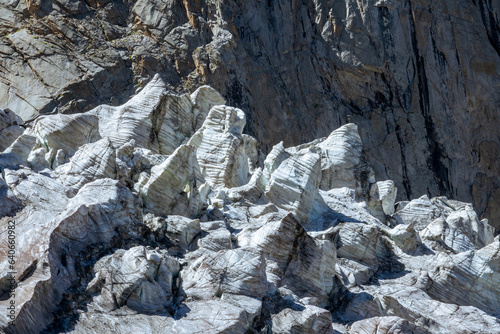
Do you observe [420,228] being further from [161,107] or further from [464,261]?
[161,107]

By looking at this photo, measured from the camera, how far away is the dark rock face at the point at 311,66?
142 feet

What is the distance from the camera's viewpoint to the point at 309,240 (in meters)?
18.3

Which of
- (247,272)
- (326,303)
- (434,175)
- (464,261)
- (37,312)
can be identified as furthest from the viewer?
(434,175)

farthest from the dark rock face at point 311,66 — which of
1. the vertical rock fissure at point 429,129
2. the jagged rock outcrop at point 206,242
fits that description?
the jagged rock outcrop at point 206,242

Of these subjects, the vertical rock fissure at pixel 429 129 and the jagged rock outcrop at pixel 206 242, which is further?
the vertical rock fissure at pixel 429 129

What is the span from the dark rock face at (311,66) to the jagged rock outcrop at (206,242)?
59.4 ft

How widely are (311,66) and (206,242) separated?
3481 cm

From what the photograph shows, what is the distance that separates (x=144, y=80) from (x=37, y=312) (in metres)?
31.8

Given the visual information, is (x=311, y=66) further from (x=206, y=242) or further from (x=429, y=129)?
(x=206, y=242)

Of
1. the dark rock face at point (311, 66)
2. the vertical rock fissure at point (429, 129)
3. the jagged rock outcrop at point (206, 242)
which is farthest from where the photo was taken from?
the vertical rock fissure at point (429, 129)

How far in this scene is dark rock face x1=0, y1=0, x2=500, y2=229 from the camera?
43344mm

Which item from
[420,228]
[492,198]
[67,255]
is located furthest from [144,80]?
[67,255]

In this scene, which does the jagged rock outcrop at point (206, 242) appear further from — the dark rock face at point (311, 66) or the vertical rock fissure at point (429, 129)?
the vertical rock fissure at point (429, 129)

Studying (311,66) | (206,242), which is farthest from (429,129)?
(206,242)
